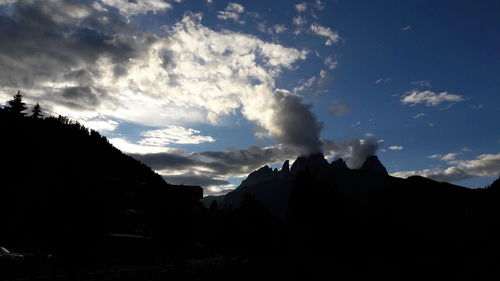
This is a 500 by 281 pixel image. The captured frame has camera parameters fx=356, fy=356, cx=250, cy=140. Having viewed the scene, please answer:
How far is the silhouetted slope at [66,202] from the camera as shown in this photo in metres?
20.2

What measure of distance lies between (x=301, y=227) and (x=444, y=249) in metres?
14.5

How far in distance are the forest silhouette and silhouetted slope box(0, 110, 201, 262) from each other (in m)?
0.07

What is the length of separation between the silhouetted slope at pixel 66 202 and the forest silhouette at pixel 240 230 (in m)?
0.07

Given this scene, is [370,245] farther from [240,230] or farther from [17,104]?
[17,104]

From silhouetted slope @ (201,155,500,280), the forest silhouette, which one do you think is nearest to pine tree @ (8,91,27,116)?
the forest silhouette

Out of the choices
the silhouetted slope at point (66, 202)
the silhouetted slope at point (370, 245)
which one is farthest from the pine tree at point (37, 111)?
the silhouetted slope at point (370, 245)

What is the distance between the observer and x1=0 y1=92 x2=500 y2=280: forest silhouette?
20.9 m

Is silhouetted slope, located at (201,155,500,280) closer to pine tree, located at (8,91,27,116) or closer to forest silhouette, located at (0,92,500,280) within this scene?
forest silhouette, located at (0,92,500,280)

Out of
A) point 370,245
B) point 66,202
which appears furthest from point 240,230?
point 66,202

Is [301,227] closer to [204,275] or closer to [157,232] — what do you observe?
[204,275]

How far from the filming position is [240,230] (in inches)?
2227

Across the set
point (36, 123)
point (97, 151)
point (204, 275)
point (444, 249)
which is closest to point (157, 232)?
point (204, 275)

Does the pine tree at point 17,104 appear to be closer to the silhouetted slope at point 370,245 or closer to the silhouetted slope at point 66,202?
the silhouetted slope at point 66,202

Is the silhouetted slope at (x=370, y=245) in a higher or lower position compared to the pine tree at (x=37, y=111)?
lower
